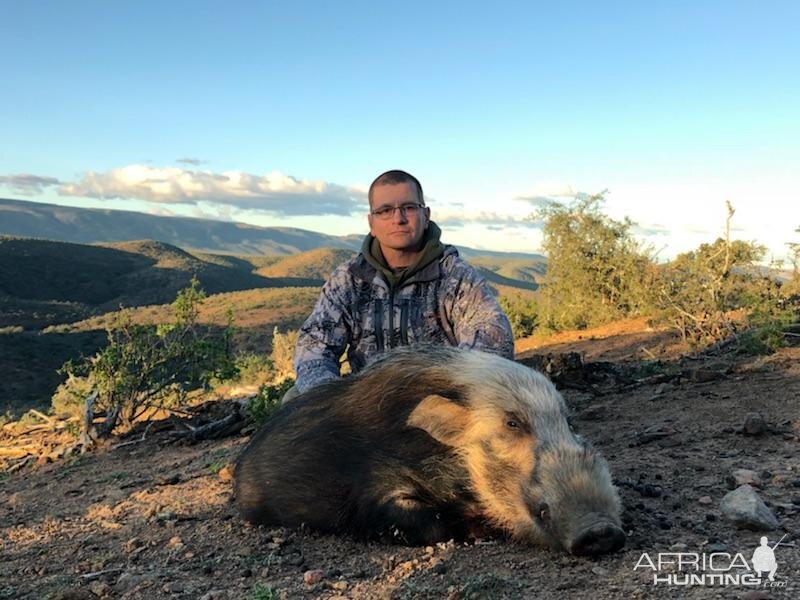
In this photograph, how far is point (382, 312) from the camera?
5250mm

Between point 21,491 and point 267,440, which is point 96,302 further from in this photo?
point 267,440

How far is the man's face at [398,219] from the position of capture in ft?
16.9

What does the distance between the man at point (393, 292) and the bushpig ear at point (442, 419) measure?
1532 millimetres

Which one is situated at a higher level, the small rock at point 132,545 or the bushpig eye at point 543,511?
the bushpig eye at point 543,511

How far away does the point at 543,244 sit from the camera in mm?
23719

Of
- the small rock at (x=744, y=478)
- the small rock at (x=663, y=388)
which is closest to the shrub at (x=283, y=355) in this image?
the small rock at (x=663, y=388)

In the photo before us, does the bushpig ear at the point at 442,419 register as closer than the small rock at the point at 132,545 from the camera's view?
Yes

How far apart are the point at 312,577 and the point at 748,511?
1.98 metres

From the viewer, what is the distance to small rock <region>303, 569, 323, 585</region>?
2.93 metres

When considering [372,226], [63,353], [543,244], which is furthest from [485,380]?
[63,353]

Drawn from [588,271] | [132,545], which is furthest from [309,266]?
[132,545]

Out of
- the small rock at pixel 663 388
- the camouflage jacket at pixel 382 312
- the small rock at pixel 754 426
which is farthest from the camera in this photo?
the small rock at pixel 663 388

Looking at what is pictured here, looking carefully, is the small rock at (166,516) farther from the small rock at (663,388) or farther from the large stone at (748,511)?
the small rock at (663,388)

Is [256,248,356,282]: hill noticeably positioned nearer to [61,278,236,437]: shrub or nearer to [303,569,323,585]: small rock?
[61,278,236,437]: shrub
